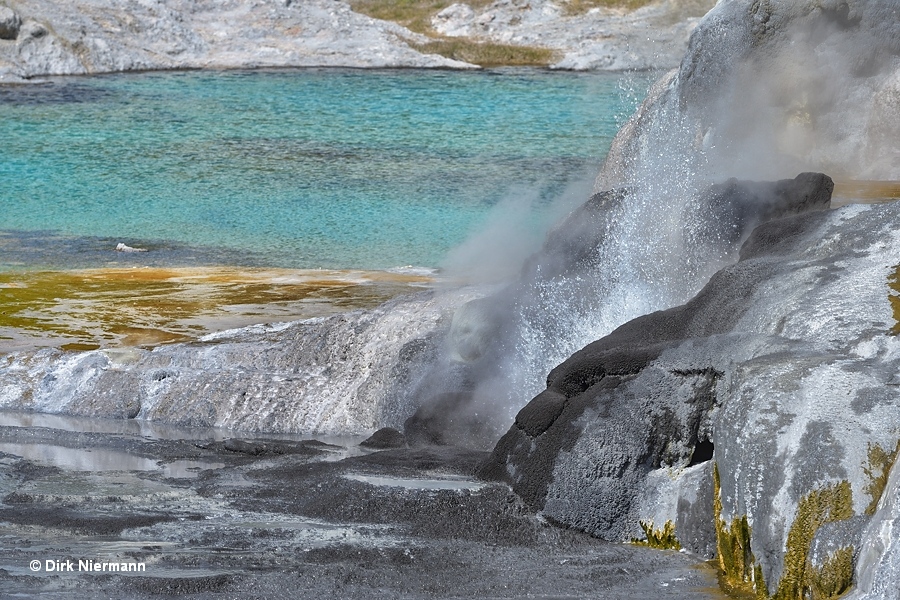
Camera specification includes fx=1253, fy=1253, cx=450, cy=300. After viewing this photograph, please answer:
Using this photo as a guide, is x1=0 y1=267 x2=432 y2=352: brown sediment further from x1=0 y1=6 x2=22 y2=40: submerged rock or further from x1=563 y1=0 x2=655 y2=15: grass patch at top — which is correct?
x1=563 y1=0 x2=655 y2=15: grass patch at top

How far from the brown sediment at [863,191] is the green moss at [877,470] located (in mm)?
3649

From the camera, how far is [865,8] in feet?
31.9

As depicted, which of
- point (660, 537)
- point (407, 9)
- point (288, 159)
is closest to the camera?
point (660, 537)

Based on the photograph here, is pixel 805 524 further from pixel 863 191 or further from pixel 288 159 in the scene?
pixel 288 159

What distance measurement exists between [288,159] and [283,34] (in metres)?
10.8

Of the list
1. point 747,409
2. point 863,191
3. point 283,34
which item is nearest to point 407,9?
point 283,34

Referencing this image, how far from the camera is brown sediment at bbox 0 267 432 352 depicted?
907 cm

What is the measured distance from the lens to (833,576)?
161 inches

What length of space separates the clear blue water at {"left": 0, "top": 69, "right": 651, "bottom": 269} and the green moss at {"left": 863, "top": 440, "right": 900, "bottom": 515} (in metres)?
9.53

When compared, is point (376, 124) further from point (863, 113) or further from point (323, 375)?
point (323, 375)

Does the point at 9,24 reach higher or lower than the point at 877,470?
higher

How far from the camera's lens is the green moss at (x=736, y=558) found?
4383mm

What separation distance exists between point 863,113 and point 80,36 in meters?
20.9

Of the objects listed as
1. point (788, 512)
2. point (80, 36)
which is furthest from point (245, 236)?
point (80, 36)
